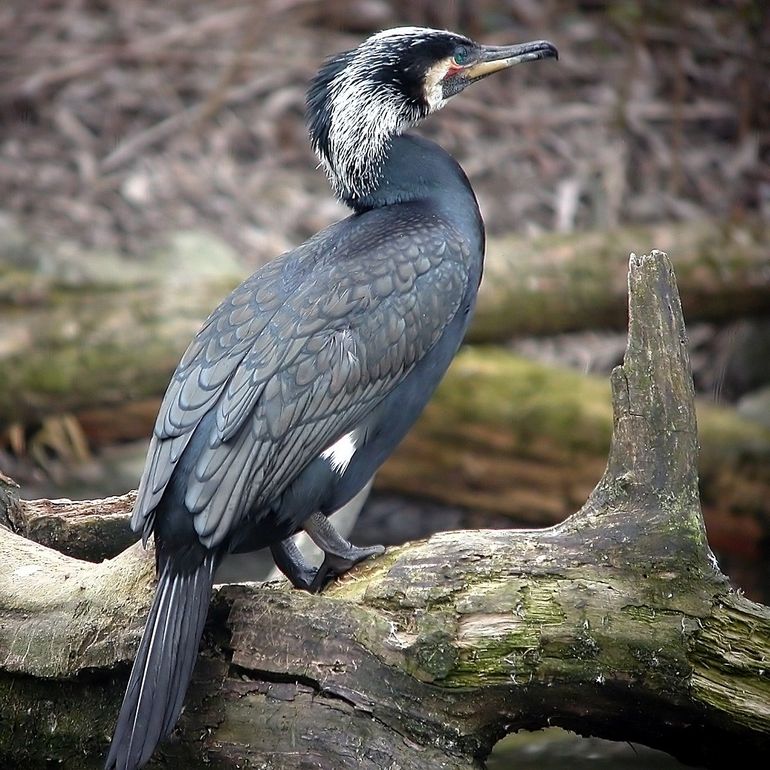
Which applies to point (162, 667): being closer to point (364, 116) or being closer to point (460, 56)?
point (364, 116)

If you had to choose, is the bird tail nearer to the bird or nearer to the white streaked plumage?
the bird

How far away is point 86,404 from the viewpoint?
5730 millimetres

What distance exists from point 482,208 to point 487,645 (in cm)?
518

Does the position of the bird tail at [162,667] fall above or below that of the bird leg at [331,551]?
above

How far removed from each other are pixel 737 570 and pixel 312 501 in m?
3.22

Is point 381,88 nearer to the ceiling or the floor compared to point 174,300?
nearer to the ceiling

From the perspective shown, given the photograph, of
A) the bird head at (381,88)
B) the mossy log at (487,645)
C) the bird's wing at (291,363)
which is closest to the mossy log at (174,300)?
the bird head at (381,88)

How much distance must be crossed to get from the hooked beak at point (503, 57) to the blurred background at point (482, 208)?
2.03 metres

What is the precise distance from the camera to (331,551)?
10.8 feet

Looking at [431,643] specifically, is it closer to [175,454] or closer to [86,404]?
[175,454]

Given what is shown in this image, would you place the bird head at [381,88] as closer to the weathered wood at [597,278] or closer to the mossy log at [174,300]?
the mossy log at [174,300]

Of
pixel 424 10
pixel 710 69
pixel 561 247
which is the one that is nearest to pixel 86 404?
pixel 561 247

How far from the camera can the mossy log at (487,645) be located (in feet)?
8.99

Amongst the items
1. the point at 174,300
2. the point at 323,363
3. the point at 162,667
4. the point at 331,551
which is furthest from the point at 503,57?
the point at 174,300
